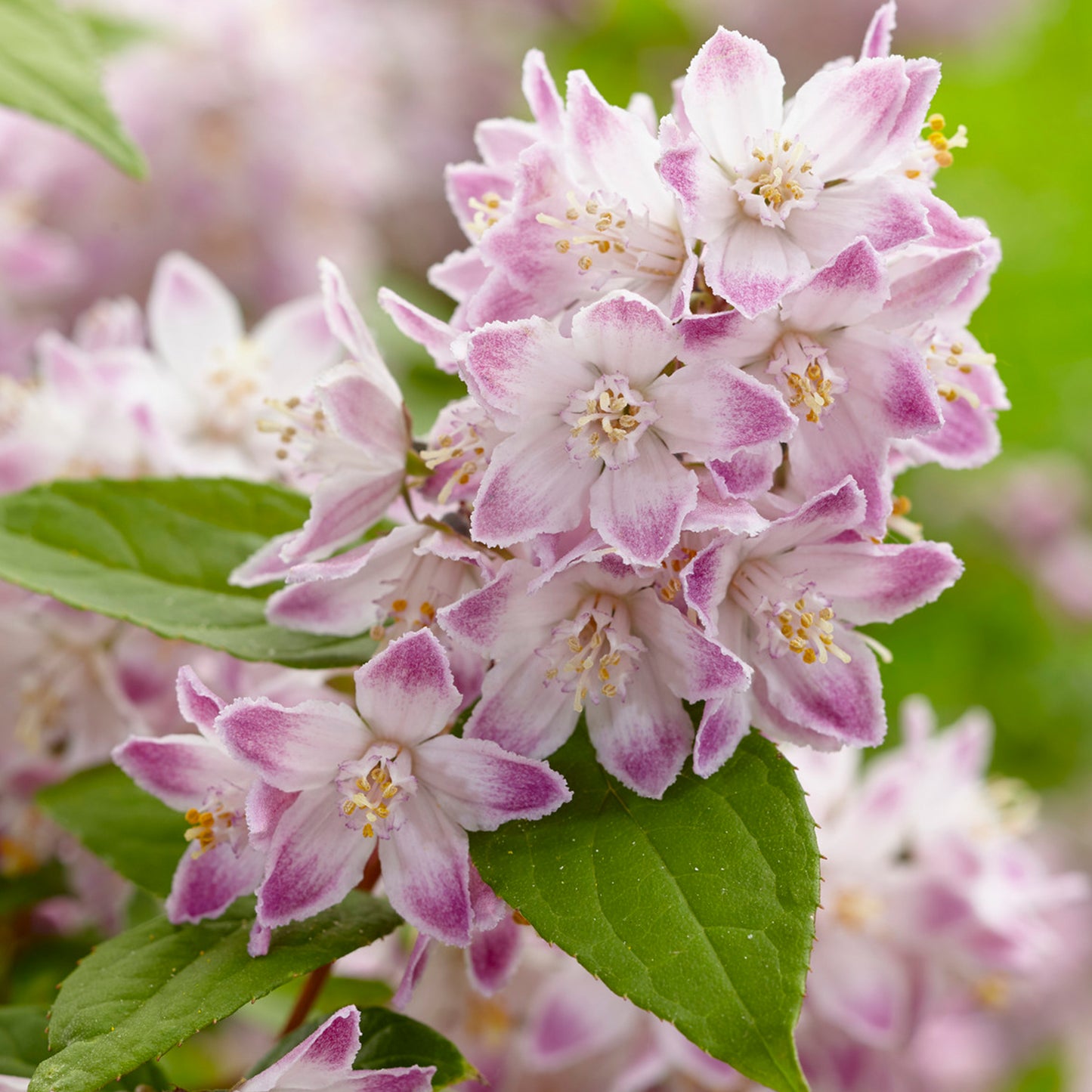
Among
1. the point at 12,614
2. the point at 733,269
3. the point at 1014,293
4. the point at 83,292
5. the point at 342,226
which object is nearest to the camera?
the point at 733,269

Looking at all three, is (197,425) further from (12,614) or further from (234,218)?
(234,218)

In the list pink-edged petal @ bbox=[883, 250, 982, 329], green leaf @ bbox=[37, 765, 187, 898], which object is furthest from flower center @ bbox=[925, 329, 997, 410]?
green leaf @ bbox=[37, 765, 187, 898]

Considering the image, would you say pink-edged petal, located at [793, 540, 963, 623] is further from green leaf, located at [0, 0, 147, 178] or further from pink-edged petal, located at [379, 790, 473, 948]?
green leaf, located at [0, 0, 147, 178]

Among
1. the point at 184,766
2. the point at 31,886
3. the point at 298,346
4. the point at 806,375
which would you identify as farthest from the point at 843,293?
the point at 31,886

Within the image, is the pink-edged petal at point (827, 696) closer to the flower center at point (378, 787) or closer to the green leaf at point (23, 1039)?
the flower center at point (378, 787)

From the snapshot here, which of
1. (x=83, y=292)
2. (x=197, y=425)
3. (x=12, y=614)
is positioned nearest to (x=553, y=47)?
(x=83, y=292)

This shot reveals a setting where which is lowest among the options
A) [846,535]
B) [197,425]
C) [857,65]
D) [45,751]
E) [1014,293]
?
[45,751]

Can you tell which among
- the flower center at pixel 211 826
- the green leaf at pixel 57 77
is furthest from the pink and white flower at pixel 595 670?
the green leaf at pixel 57 77
